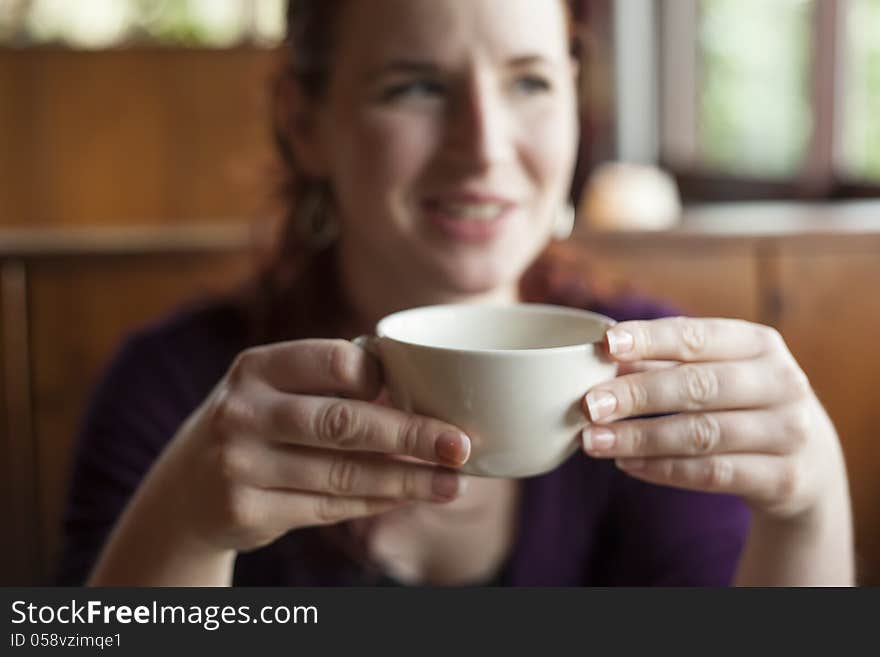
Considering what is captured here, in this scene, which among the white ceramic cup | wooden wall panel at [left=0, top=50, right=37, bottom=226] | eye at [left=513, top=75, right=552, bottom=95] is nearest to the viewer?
the white ceramic cup

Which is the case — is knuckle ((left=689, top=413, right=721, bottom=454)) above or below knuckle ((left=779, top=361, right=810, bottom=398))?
below

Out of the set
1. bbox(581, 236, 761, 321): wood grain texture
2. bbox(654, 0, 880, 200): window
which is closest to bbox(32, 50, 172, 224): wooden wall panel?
bbox(654, 0, 880, 200): window

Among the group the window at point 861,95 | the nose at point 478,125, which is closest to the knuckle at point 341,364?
the nose at point 478,125

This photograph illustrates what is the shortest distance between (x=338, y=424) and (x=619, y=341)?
0.50 feet

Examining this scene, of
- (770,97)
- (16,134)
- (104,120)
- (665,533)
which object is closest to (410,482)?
(665,533)

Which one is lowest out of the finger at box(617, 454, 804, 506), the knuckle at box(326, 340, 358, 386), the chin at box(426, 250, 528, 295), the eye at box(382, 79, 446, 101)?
the finger at box(617, 454, 804, 506)

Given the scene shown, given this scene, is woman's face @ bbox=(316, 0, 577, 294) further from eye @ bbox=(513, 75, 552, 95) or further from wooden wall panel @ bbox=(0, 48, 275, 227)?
wooden wall panel @ bbox=(0, 48, 275, 227)

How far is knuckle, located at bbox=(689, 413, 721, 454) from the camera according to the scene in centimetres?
54

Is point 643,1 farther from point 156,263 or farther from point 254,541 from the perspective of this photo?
point 254,541

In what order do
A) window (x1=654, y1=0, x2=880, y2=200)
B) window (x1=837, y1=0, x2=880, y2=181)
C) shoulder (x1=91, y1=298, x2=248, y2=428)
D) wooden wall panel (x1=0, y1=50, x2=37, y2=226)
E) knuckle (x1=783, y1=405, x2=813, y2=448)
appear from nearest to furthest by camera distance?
knuckle (x1=783, y1=405, x2=813, y2=448)
shoulder (x1=91, y1=298, x2=248, y2=428)
window (x1=837, y1=0, x2=880, y2=181)
window (x1=654, y1=0, x2=880, y2=200)
wooden wall panel (x1=0, y1=50, x2=37, y2=226)

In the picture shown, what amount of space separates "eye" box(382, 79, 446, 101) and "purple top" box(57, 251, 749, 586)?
32 centimetres

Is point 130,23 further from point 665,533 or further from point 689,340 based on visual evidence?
point 689,340

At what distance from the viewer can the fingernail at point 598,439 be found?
50cm

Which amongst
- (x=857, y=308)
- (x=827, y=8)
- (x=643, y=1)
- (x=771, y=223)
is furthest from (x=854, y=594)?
(x=643, y=1)
